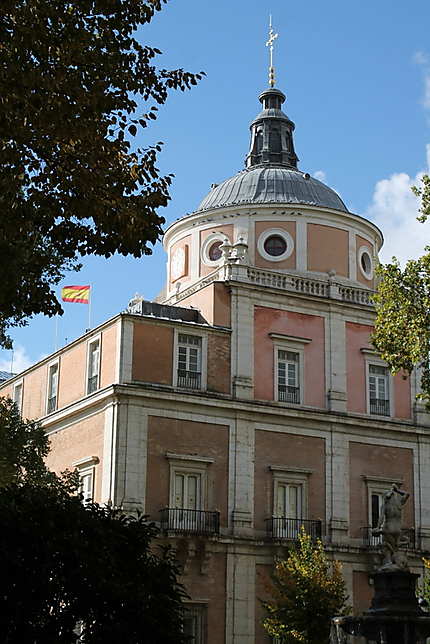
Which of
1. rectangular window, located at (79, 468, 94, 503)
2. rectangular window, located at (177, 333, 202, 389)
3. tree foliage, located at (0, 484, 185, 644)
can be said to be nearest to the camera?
tree foliage, located at (0, 484, 185, 644)

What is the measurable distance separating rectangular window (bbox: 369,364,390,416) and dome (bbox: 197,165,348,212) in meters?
7.11

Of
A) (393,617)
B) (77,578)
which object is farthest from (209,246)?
(77,578)

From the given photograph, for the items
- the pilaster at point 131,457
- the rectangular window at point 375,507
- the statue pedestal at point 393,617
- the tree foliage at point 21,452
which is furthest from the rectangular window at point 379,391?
the statue pedestal at point 393,617

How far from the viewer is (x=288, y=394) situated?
36844mm

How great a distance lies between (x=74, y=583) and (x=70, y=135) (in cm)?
718

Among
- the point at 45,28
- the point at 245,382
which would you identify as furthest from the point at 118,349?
the point at 45,28

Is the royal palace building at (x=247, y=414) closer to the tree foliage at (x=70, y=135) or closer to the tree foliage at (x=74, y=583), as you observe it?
the tree foliage at (x=74, y=583)

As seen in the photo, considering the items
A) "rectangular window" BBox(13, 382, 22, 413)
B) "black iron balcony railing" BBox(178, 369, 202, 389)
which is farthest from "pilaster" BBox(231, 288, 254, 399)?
"rectangular window" BBox(13, 382, 22, 413)

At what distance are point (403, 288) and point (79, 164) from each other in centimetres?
1426

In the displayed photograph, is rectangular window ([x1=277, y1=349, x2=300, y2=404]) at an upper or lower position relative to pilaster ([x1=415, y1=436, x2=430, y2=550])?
upper

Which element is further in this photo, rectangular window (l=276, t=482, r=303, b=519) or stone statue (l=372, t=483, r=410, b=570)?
rectangular window (l=276, t=482, r=303, b=519)

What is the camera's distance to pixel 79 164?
1411 centimetres

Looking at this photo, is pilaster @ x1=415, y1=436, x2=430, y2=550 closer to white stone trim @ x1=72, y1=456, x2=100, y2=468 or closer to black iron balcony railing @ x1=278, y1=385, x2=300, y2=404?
black iron balcony railing @ x1=278, y1=385, x2=300, y2=404

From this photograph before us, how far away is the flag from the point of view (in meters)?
41.6
